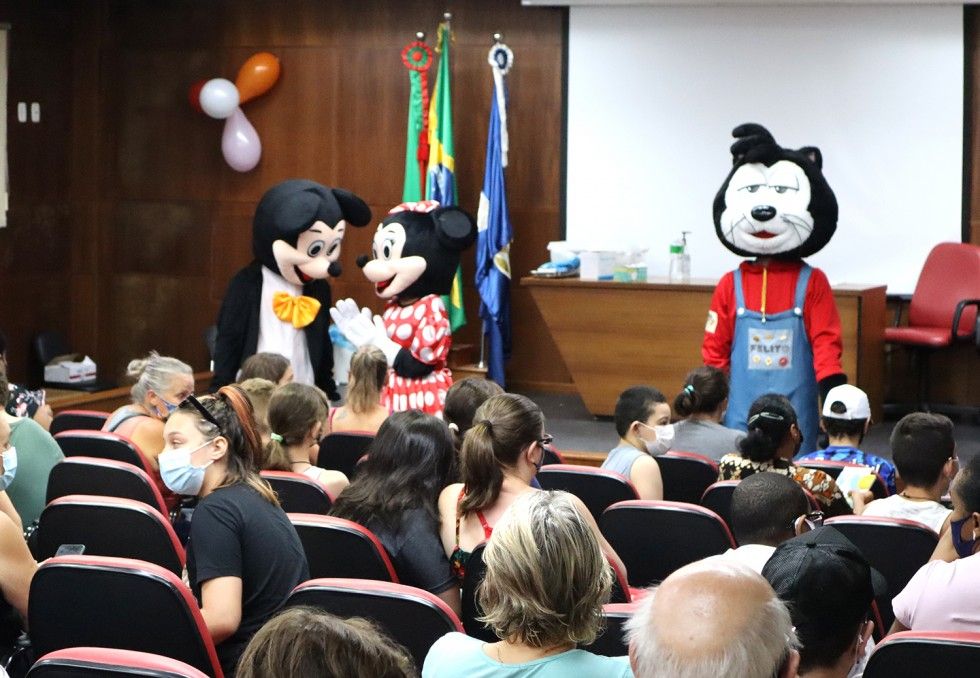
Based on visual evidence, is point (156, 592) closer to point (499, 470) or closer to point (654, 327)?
point (499, 470)

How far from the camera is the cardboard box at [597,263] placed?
8.01 metres

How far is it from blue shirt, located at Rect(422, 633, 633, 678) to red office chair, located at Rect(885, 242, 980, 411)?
596 centimetres

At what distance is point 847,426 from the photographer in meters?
4.57

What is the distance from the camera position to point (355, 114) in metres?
9.32

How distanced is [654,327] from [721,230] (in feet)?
5.89

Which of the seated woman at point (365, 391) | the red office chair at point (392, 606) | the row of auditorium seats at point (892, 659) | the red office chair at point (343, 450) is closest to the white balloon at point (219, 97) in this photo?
the seated woman at point (365, 391)

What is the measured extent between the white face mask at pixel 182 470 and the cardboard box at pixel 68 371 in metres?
6.18

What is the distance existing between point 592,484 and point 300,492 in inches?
34.3

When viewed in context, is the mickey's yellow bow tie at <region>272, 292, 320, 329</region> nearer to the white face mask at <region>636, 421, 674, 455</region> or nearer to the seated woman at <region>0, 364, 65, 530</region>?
the seated woman at <region>0, 364, 65, 530</region>

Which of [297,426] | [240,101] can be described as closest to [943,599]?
[297,426]

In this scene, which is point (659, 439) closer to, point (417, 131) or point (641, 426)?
point (641, 426)

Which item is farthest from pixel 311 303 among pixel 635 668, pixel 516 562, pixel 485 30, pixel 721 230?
pixel 635 668

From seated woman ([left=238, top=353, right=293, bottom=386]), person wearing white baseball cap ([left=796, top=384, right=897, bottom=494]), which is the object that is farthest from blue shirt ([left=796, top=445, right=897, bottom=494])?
seated woman ([left=238, top=353, right=293, bottom=386])

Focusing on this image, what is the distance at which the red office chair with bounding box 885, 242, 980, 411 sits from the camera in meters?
7.67
